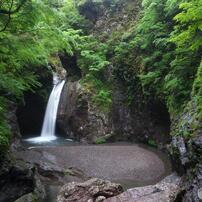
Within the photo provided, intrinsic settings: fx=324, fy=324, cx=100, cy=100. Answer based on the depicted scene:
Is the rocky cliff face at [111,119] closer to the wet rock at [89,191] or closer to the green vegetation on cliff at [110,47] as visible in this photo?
the green vegetation on cliff at [110,47]

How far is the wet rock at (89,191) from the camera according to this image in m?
9.80

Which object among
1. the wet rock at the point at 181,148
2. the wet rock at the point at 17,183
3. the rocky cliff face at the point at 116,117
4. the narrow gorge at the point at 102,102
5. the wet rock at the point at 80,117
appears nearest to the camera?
the narrow gorge at the point at 102,102

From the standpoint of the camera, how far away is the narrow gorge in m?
8.97

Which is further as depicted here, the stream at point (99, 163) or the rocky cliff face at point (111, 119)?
the rocky cliff face at point (111, 119)

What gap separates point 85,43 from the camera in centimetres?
2620

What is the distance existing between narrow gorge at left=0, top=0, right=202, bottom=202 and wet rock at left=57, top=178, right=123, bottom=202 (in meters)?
0.03

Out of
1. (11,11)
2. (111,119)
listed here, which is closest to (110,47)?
(111,119)

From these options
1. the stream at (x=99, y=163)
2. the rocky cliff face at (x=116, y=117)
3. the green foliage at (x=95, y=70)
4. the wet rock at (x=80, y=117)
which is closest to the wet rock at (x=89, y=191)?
the stream at (x=99, y=163)

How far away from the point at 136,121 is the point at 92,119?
304cm

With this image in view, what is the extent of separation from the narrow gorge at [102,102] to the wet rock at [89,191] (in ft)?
0.11

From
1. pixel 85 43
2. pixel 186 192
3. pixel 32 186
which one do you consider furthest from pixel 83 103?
pixel 186 192

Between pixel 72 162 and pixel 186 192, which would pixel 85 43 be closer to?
pixel 72 162

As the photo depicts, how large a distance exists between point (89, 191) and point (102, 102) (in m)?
12.7

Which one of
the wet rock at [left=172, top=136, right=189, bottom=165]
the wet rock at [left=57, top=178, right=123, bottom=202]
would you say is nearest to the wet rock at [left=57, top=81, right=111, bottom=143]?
the wet rock at [left=172, top=136, right=189, bottom=165]
